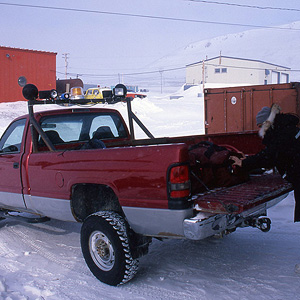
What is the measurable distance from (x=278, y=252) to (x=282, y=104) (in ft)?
21.6

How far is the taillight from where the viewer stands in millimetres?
3168

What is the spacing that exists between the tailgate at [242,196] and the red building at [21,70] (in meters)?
25.6

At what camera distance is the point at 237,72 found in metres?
70.3

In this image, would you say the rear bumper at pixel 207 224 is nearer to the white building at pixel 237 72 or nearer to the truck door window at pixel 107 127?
the truck door window at pixel 107 127

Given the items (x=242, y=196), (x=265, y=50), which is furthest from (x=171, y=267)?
(x=265, y=50)

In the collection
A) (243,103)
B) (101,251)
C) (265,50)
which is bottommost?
(101,251)

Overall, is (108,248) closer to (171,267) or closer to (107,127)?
(171,267)

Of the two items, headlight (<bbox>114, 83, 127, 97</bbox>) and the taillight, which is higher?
headlight (<bbox>114, 83, 127, 97</bbox>)

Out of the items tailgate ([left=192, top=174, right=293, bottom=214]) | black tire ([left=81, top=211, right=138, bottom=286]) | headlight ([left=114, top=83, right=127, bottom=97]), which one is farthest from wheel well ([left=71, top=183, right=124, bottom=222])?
headlight ([left=114, top=83, right=127, bottom=97])

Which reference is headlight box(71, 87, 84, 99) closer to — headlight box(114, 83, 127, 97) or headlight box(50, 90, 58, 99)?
headlight box(50, 90, 58, 99)

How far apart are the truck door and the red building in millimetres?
23305

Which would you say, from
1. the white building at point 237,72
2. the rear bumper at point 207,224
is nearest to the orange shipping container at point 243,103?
the rear bumper at point 207,224

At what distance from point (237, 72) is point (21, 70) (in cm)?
5026

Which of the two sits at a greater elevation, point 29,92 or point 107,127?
point 29,92
